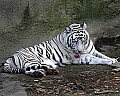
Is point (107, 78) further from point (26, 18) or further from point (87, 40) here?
point (26, 18)

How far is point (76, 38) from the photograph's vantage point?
6238mm

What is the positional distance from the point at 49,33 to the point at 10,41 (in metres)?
0.66

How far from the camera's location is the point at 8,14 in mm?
6641

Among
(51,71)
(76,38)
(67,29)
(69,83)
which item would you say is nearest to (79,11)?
(67,29)

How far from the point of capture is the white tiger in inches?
234

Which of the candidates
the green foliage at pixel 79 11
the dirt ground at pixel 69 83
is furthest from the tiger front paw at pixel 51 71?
the green foliage at pixel 79 11

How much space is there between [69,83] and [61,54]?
1298mm

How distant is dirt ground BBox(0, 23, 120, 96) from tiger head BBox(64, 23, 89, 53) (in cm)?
29

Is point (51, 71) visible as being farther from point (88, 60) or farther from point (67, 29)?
point (67, 29)

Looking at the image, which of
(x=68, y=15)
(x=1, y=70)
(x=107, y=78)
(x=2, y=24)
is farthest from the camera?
(x=68, y=15)

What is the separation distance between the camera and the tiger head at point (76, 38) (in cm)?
615

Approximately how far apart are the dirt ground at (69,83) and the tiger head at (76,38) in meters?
0.29

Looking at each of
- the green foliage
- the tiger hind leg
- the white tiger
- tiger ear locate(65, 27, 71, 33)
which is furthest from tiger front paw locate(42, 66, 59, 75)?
the green foliage

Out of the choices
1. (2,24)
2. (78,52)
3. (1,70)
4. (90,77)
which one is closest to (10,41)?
(2,24)
